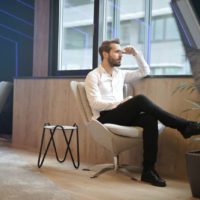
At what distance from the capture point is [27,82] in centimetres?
479

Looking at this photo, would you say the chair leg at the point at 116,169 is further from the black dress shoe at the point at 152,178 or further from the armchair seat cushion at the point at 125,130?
the armchair seat cushion at the point at 125,130

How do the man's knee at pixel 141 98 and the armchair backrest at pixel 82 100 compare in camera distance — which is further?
the armchair backrest at pixel 82 100

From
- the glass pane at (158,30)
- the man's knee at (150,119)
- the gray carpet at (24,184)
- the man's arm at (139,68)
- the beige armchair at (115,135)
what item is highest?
the glass pane at (158,30)

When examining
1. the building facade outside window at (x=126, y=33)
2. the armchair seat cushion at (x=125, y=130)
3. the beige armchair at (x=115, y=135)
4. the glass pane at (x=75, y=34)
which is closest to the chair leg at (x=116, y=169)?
the beige armchair at (x=115, y=135)

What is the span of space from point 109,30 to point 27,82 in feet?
3.94

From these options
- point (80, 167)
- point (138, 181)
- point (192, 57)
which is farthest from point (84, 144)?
point (192, 57)

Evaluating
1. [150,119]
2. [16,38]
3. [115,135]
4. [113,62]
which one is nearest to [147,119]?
[150,119]

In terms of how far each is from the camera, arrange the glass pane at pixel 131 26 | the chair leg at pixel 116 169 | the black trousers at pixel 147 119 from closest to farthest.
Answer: the black trousers at pixel 147 119 → the chair leg at pixel 116 169 → the glass pane at pixel 131 26

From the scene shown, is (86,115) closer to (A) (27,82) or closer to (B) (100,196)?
(B) (100,196)

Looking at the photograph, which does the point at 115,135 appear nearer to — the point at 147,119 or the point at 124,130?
the point at 124,130

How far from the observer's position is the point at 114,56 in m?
3.39

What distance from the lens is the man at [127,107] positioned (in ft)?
9.64

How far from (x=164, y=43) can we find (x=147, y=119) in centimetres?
105

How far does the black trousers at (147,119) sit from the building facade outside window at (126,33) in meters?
0.56
